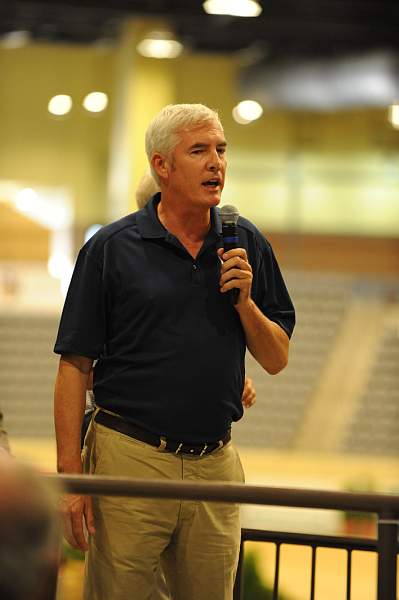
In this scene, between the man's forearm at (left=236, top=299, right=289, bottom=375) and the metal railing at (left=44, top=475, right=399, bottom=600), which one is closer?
the metal railing at (left=44, top=475, right=399, bottom=600)

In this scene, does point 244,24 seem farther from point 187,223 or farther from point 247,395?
point 187,223

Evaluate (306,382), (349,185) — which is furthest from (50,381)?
(349,185)

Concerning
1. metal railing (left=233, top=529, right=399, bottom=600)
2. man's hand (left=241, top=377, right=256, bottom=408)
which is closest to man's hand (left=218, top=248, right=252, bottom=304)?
man's hand (left=241, top=377, right=256, bottom=408)

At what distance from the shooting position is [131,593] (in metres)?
2.31

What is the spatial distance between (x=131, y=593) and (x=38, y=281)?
11.4m

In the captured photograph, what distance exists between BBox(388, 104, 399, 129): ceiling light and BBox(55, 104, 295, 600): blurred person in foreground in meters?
11.7

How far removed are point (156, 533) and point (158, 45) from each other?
1100cm

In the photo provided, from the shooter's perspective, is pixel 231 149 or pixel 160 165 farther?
pixel 231 149

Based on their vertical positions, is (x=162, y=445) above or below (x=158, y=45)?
below

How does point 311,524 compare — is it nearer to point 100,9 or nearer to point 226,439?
point 100,9

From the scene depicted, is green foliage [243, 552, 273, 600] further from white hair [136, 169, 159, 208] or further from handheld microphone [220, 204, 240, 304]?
handheld microphone [220, 204, 240, 304]

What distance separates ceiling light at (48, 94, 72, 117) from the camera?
13.7 metres

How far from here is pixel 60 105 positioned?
45.3 ft

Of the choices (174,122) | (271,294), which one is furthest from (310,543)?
(174,122)
